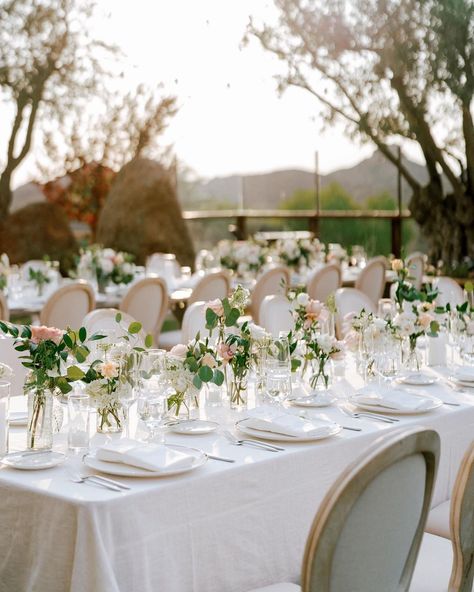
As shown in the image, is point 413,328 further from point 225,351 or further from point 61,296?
point 61,296

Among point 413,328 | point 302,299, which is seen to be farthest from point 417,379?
point 302,299

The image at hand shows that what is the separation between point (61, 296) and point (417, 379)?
287 cm

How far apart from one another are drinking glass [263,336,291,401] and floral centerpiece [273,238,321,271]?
546 cm

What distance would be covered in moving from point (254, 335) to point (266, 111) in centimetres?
782

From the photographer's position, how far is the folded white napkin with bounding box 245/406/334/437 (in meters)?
2.72

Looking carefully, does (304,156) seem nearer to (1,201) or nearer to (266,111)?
(266,111)

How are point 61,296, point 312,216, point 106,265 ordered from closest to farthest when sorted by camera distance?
point 61,296
point 106,265
point 312,216

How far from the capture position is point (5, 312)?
5.70 metres

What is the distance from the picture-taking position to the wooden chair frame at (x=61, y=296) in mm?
5812

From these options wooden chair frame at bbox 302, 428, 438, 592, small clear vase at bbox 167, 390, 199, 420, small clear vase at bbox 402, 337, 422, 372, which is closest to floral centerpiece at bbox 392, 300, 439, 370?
small clear vase at bbox 402, 337, 422, 372

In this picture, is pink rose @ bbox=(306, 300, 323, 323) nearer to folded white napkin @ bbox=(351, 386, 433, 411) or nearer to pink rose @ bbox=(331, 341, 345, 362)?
pink rose @ bbox=(331, 341, 345, 362)

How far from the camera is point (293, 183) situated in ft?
39.4

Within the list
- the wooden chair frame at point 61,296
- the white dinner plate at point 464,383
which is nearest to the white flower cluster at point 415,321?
the white dinner plate at point 464,383

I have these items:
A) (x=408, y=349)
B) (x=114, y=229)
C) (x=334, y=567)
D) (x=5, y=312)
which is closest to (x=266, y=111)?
(x=114, y=229)
